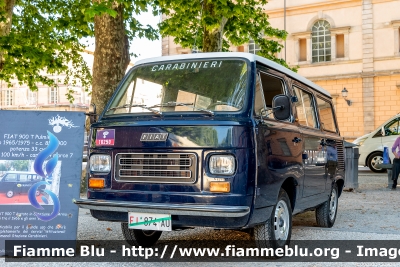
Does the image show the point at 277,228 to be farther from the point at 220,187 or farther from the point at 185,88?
the point at 185,88

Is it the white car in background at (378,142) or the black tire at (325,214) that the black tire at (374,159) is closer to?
the white car in background at (378,142)

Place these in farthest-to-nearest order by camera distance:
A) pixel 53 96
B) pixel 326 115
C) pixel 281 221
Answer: pixel 53 96
pixel 326 115
pixel 281 221

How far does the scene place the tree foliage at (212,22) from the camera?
1639 centimetres

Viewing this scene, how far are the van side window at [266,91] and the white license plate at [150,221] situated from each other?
1487mm

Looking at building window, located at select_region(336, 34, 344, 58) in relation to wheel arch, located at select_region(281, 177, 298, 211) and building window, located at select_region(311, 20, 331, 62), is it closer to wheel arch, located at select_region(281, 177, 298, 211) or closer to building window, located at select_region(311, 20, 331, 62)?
building window, located at select_region(311, 20, 331, 62)

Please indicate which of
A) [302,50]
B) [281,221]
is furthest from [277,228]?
[302,50]

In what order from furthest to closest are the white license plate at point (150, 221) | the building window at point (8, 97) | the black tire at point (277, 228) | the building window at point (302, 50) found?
the building window at point (8, 97) < the building window at point (302, 50) < the black tire at point (277, 228) < the white license plate at point (150, 221)

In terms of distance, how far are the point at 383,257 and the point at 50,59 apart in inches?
605

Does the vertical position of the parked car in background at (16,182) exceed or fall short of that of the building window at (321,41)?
it falls short

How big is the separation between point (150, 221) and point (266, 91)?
2090 millimetres

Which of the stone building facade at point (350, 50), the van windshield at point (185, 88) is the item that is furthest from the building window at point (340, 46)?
the van windshield at point (185, 88)

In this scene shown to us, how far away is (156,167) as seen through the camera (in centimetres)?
578

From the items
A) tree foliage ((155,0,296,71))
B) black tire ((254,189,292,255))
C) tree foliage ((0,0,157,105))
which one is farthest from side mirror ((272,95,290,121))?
tree foliage ((0,0,157,105))

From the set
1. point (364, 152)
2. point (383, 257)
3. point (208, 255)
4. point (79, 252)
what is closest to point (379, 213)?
point (383, 257)
